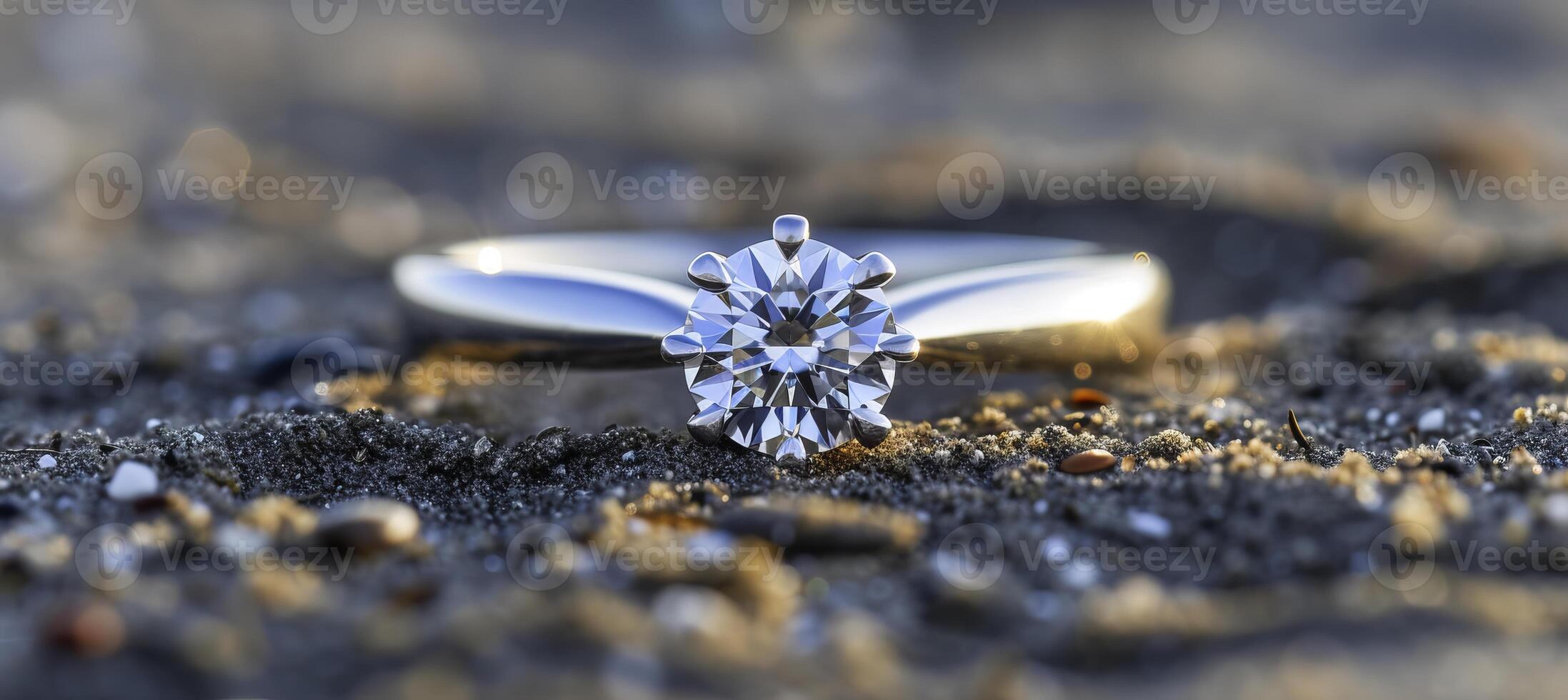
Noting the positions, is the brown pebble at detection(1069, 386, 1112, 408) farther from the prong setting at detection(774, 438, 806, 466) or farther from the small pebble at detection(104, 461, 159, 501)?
the small pebble at detection(104, 461, 159, 501)

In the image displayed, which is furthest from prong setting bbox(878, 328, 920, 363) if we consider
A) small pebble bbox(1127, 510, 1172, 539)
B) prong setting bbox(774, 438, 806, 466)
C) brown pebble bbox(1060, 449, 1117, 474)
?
small pebble bbox(1127, 510, 1172, 539)

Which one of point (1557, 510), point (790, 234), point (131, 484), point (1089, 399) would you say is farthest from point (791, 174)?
point (1557, 510)

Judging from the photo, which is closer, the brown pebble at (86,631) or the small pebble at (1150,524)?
the brown pebble at (86,631)

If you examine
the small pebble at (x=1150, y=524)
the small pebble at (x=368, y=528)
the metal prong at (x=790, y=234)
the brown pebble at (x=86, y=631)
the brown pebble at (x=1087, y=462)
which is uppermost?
the metal prong at (x=790, y=234)

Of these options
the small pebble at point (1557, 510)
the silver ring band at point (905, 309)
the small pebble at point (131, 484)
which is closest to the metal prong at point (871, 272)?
the silver ring band at point (905, 309)

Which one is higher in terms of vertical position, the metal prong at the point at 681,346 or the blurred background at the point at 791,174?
the blurred background at the point at 791,174

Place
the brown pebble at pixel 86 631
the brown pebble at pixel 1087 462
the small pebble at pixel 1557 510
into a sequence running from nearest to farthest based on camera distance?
the brown pebble at pixel 86 631 → the small pebble at pixel 1557 510 → the brown pebble at pixel 1087 462

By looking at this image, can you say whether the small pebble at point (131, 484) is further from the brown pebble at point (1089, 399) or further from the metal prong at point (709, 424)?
the brown pebble at point (1089, 399)

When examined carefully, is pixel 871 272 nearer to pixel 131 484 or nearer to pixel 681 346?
pixel 681 346

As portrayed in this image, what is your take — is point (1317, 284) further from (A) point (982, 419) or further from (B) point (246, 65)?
(B) point (246, 65)
